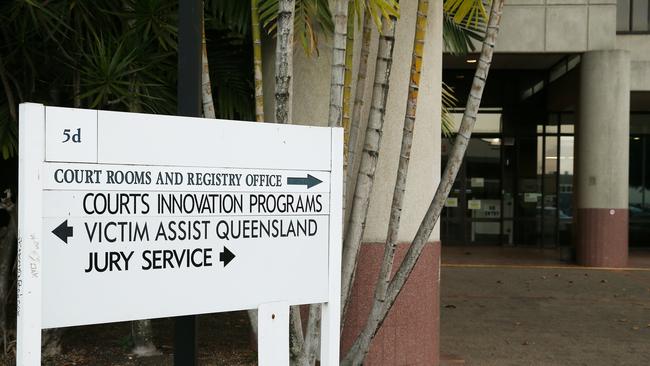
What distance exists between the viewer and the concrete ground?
261 inches

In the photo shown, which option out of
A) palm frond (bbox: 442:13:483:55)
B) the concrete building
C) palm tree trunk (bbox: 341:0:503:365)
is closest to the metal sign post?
palm tree trunk (bbox: 341:0:503:365)

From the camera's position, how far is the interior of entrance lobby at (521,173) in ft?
57.7

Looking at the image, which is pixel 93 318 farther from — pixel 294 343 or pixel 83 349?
pixel 83 349

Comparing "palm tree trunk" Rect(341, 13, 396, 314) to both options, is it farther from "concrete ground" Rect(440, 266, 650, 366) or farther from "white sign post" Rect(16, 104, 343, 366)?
"concrete ground" Rect(440, 266, 650, 366)

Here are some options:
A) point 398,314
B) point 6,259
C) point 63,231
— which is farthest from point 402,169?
point 6,259

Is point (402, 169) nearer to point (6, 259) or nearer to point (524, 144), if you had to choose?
point (6, 259)

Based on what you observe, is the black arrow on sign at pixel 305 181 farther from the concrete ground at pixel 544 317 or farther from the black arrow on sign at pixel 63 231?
the concrete ground at pixel 544 317

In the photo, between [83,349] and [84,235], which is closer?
[84,235]

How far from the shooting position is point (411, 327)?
5398 mm

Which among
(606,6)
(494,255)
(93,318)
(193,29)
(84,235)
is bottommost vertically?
(494,255)

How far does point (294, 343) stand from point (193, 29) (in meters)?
2.27

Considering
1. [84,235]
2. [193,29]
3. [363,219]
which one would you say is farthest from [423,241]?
[84,235]

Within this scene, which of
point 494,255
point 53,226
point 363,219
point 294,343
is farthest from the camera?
point 494,255

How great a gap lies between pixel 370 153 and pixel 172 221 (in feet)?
7.00
